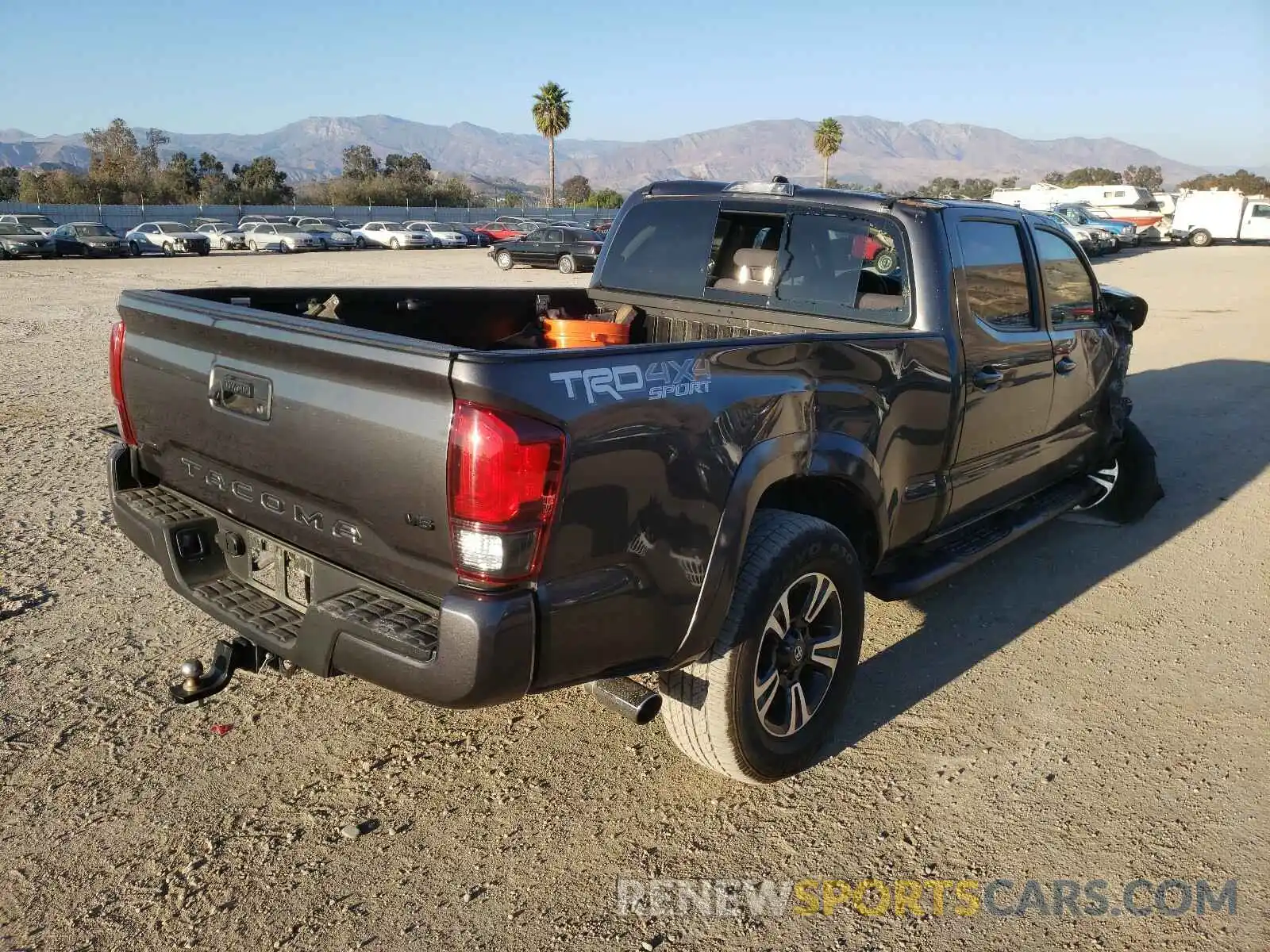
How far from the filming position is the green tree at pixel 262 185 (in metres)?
69.4

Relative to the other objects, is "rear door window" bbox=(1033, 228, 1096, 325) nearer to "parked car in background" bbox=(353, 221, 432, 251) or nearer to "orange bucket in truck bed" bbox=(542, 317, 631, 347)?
"orange bucket in truck bed" bbox=(542, 317, 631, 347)

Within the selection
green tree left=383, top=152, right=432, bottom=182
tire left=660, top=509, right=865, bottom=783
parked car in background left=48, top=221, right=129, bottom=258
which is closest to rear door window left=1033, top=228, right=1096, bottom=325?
tire left=660, top=509, right=865, bottom=783

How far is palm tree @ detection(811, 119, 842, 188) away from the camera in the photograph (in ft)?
242

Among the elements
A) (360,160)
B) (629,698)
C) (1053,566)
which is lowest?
(1053,566)

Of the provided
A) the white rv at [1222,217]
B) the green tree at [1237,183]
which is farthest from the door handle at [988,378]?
the green tree at [1237,183]

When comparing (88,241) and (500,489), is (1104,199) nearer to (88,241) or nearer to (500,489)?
(88,241)

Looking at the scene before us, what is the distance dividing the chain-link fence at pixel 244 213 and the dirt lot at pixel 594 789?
41.9m

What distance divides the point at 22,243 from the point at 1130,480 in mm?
35525

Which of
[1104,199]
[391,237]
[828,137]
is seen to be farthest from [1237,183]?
[391,237]

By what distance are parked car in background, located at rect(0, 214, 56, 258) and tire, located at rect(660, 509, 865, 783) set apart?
36.0 m

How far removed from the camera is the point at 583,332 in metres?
4.50

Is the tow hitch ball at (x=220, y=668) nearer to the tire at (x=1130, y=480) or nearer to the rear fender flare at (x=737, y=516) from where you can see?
the rear fender flare at (x=737, y=516)

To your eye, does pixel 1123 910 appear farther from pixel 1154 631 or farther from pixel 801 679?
pixel 1154 631

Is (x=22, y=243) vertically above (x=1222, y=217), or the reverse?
(x=1222, y=217)
